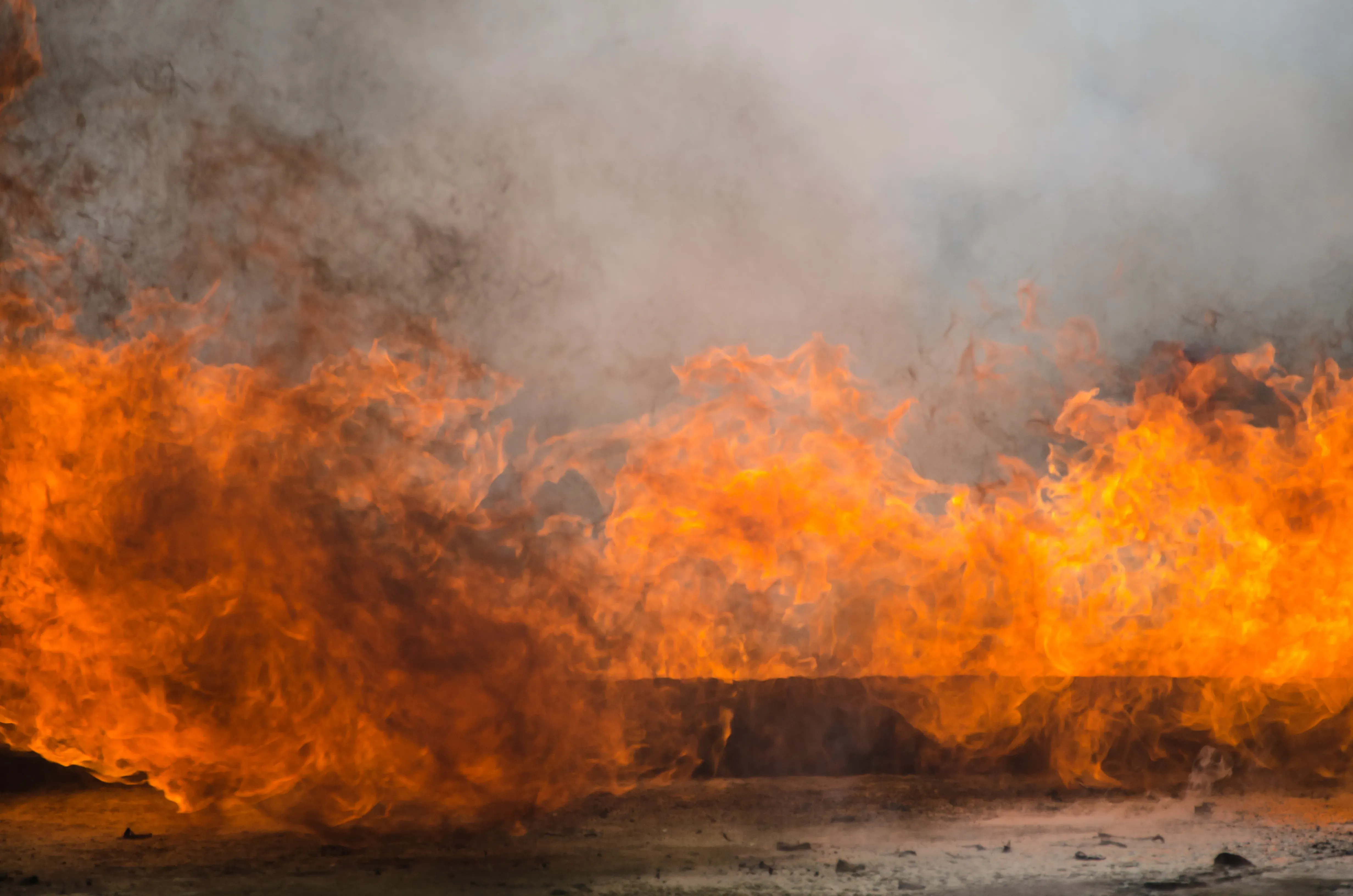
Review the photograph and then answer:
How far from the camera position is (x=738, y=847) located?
559 cm

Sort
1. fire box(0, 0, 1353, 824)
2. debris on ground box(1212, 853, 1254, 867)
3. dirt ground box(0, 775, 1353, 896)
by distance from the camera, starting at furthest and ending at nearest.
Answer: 1. fire box(0, 0, 1353, 824)
2. debris on ground box(1212, 853, 1254, 867)
3. dirt ground box(0, 775, 1353, 896)

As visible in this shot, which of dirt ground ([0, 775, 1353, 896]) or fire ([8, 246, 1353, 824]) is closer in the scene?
dirt ground ([0, 775, 1353, 896])

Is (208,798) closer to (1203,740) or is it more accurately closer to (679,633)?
(679,633)

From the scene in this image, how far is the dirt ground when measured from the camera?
15.3 feet

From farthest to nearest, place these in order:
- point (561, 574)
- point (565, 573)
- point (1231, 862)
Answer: point (565, 573) < point (561, 574) < point (1231, 862)

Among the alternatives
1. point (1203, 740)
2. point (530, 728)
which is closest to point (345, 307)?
point (530, 728)

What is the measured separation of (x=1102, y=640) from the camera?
7.53 m

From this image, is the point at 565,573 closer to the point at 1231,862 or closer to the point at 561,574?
Result: the point at 561,574

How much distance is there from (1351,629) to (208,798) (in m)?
7.15

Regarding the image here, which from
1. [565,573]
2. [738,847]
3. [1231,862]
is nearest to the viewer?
[1231,862]

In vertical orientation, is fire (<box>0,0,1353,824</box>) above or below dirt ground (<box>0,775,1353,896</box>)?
above

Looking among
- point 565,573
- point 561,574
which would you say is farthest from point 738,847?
point 565,573

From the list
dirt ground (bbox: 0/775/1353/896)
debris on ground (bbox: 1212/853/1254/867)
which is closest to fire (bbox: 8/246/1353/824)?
dirt ground (bbox: 0/775/1353/896)

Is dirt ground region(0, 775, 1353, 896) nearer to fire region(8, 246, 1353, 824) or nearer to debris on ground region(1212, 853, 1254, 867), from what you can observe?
debris on ground region(1212, 853, 1254, 867)
